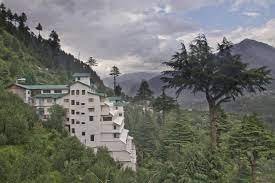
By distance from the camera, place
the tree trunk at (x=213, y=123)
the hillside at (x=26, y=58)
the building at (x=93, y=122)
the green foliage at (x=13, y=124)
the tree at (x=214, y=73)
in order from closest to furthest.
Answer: the tree at (x=214, y=73), the tree trunk at (x=213, y=123), the green foliage at (x=13, y=124), the building at (x=93, y=122), the hillside at (x=26, y=58)

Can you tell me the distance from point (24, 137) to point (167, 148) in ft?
60.0

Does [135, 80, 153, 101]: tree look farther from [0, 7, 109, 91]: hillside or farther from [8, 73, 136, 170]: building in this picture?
[8, 73, 136, 170]: building

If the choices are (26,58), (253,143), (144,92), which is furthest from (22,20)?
(253,143)

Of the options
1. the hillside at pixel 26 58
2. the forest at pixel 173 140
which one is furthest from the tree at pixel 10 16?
the forest at pixel 173 140

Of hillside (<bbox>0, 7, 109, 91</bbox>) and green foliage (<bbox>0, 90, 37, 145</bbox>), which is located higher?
hillside (<bbox>0, 7, 109, 91</bbox>)

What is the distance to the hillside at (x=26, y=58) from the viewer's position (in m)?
76.1

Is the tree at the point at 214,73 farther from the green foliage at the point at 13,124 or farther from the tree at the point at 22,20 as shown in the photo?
the tree at the point at 22,20

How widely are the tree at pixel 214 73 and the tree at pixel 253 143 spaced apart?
643 cm

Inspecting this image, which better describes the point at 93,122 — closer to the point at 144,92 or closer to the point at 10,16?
the point at 144,92

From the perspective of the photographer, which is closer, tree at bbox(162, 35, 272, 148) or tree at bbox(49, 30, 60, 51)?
tree at bbox(162, 35, 272, 148)

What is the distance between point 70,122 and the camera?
57500 mm

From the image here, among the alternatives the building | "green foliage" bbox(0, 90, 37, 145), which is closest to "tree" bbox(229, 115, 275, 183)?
"green foliage" bbox(0, 90, 37, 145)

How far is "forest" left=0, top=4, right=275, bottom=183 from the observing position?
17906mm

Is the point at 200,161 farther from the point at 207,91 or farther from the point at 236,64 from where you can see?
the point at 236,64
